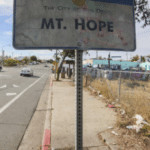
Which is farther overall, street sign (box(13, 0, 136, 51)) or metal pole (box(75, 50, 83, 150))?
metal pole (box(75, 50, 83, 150))

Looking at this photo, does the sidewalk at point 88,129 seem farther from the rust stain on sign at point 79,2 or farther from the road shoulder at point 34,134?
the rust stain on sign at point 79,2

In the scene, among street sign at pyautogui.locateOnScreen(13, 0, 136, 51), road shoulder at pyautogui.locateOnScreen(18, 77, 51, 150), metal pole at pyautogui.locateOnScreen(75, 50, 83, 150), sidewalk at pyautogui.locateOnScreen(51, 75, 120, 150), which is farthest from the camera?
road shoulder at pyautogui.locateOnScreen(18, 77, 51, 150)

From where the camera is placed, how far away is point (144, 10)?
745cm

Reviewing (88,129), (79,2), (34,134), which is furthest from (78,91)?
(34,134)

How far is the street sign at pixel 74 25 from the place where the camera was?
1.88m

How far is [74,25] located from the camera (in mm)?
1964

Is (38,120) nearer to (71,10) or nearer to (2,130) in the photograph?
Answer: (2,130)

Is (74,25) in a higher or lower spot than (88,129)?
higher

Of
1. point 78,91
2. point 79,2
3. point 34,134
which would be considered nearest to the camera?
point 79,2

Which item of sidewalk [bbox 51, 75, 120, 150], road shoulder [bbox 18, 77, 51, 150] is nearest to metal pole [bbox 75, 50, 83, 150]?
sidewalk [bbox 51, 75, 120, 150]

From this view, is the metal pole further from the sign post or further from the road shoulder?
the road shoulder

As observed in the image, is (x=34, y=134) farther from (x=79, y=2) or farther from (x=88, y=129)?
(x=79, y=2)

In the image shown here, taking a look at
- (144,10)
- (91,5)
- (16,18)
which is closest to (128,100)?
(144,10)

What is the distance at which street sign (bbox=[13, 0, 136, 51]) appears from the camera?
73.9 inches
